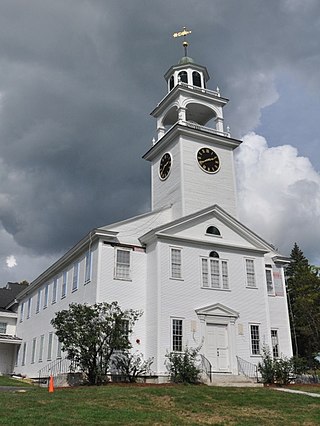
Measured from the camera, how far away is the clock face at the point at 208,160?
29883 mm

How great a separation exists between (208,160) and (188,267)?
841 cm

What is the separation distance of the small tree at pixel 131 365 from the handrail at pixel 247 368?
506 cm

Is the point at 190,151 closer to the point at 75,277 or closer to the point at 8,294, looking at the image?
the point at 75,277

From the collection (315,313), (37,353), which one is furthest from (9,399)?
(315,313)

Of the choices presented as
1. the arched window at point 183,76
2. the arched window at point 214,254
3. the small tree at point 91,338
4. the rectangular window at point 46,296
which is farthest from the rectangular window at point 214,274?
the arched window at point 183,76

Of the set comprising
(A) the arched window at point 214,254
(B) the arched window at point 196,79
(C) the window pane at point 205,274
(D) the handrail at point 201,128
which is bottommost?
(C) the window pane at point 205,274

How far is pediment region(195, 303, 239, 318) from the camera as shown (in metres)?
24.5

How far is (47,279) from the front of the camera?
33969 mm

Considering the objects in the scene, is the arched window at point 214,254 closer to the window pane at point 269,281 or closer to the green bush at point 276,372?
the window pane at point 269,281

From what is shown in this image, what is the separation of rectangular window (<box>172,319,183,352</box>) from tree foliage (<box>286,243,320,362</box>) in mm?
26636

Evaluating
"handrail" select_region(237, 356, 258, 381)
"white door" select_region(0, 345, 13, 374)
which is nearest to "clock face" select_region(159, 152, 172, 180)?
"handrail" select_region(237, 356, 258, 381)

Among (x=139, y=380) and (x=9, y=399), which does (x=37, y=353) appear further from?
(x=9, y=399)

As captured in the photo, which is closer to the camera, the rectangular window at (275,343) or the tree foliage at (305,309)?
the rectangular window at (275,343)

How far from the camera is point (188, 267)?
82.8ft
